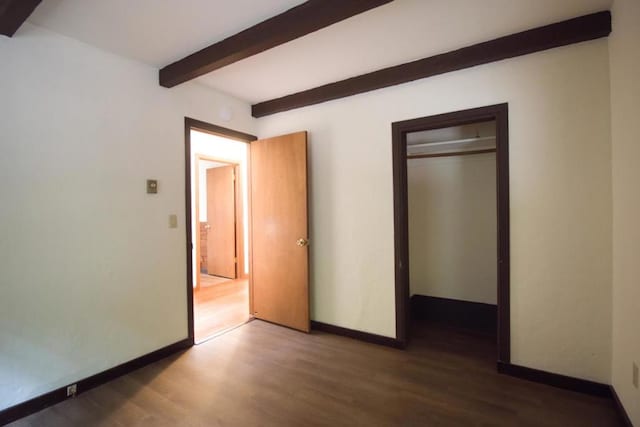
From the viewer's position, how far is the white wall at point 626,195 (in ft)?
4.85

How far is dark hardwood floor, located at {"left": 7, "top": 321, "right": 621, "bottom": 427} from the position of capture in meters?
1.73

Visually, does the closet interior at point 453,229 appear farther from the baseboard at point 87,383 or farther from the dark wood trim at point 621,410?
the baseboard at point 87,383

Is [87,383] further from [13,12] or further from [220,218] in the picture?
[220,218]

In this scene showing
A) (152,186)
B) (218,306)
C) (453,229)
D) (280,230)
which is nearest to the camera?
(152,186)

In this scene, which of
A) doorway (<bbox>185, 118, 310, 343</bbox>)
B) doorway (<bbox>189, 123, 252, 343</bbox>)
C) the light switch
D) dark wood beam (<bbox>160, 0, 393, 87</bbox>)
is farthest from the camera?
doorway (<bbox>189, 123, 252, 343</bbox>)

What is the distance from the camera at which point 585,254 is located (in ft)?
6.29

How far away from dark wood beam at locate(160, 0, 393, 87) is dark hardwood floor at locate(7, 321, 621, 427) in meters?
2.30

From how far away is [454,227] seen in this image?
3.48 metres

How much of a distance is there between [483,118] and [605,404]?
6.66 feet

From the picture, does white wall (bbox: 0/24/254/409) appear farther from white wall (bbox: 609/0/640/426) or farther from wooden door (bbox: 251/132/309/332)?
white wall (bbox: 609/0/640/426)

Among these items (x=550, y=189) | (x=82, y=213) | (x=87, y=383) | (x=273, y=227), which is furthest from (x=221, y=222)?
(x=550, y=189)

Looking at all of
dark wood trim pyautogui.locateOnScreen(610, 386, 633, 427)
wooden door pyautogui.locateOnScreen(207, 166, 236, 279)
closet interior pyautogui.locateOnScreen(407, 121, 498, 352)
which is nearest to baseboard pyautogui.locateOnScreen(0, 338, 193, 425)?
closet interior pyautogui.locateOnScreen(407, 121, 498, 352)

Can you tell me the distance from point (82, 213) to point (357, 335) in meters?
2.46

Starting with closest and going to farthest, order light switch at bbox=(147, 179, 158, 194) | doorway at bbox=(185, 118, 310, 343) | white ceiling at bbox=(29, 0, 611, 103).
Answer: white ceiling at bbox=(29, 0, 611, 103), light switch at bbox=(147, 179, 158, 194), doorway at bbox=(185, 118, 310, 343)
